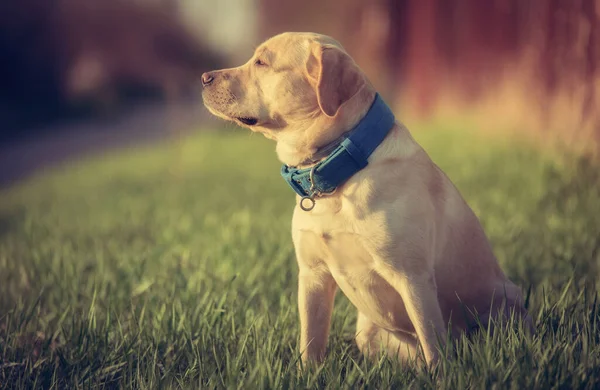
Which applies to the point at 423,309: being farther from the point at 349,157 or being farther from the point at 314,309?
the point at 349,157

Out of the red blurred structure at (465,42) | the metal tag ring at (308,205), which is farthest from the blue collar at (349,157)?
the red blurred structure at (465,42)

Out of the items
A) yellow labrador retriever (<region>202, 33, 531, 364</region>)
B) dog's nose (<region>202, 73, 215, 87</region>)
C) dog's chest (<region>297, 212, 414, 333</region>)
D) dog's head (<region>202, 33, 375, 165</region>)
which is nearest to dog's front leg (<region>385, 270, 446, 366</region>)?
yellow labrador retriever (<region>202, 33, 531, 364</region>)

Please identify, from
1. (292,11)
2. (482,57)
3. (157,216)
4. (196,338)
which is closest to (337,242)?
(196,338)

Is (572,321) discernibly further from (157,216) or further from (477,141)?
(477,141)

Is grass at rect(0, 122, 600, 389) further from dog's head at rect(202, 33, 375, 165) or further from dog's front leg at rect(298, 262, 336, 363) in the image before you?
dog's head at rect(202, 33, 375, 165)

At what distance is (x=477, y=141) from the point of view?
336 inches

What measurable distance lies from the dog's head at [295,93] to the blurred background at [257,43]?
12.7 feet

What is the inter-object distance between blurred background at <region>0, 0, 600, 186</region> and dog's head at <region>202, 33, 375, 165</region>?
12.7ft

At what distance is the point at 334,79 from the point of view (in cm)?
266

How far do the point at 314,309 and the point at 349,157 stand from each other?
25.0 inches

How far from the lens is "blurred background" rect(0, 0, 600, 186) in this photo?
23.6ft

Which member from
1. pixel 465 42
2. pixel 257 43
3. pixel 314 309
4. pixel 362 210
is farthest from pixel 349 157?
pixel 257 43

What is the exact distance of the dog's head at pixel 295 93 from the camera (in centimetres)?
268

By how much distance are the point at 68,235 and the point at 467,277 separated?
363 cm
